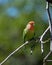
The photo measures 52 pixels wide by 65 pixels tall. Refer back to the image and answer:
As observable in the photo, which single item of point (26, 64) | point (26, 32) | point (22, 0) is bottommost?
point (26, 64)

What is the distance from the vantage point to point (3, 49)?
11594mm

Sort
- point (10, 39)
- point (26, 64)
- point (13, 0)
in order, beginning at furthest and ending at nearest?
point (13, 0) < point (10, 39) < point (26, 64)

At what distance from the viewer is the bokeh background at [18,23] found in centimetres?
1134

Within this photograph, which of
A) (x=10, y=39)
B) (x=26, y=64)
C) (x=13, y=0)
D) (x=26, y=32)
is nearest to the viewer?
(x=26, y=32)

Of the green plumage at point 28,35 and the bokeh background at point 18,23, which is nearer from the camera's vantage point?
the green plumage at point 28,35

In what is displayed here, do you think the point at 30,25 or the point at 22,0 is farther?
the point at 22,0

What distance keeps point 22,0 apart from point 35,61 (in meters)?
2.32

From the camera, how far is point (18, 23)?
40.3ft

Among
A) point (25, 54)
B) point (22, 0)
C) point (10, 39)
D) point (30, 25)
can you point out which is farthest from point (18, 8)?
point (30, 25)

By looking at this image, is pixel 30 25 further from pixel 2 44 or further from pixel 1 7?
pixel 1 7

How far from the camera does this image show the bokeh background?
1134 cm

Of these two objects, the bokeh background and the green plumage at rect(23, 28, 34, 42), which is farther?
the bokeh background

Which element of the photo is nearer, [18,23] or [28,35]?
[28,35]

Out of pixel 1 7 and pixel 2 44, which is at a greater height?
pixel 1 7
